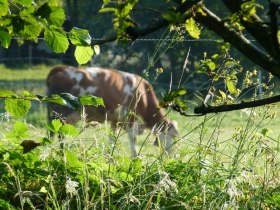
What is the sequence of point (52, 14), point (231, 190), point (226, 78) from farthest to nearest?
point (231, 190)
point (226, 78)
point (52, 14)

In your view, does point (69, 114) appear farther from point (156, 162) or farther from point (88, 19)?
point (88, 19)

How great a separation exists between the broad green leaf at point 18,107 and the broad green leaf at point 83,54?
0.83 ft

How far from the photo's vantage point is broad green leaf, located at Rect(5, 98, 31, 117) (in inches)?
119

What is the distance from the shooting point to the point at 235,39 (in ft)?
7.64

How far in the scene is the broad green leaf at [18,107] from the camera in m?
3.03

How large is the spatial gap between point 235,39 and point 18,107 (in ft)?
3.35

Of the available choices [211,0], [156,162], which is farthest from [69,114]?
[211,0]

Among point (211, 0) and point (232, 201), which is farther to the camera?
point (211, 0)

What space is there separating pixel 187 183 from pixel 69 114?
8705mm

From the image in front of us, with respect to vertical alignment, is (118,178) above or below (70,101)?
below

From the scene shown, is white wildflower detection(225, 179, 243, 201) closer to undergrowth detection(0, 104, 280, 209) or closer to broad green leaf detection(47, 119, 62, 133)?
undergrowth detection(0, 104, 280, 209)

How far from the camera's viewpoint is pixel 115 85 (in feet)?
45.2

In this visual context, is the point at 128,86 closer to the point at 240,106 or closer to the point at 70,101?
the point at 70,101

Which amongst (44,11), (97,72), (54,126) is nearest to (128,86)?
(97,72)
